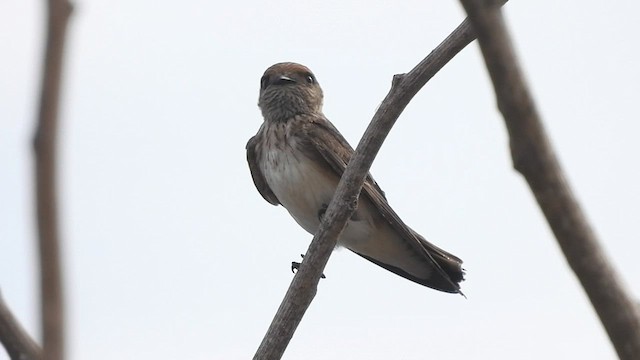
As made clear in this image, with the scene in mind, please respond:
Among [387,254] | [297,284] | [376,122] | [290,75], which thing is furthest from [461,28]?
[290,75]

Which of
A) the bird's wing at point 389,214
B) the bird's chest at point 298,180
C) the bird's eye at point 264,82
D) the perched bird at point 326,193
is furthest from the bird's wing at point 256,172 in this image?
the bird's eye at point 264,82

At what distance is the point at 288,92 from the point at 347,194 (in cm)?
450

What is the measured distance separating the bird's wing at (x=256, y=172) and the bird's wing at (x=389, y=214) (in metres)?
0.63

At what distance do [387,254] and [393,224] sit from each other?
1.90 feet

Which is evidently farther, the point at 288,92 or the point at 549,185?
the point at 288,92

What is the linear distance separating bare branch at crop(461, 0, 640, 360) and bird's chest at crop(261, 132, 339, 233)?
6391mm

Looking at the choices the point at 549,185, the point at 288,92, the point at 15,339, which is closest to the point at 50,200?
the point at 15,339

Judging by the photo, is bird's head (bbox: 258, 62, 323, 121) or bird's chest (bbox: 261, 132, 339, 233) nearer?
bird's chest (bbox: 261, 132, 339, 233)

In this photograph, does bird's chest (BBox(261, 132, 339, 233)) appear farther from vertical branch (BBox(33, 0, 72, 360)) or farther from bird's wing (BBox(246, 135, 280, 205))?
vertical branch (BBox(33, 0, 72, 360))

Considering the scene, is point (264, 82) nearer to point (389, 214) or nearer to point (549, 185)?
point (389, 214)

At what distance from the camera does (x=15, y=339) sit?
55.2 inches

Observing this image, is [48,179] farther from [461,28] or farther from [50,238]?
[461,28]

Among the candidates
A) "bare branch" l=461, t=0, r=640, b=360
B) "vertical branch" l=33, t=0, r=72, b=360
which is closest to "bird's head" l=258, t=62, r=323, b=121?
"bare branch" l=461, t=0, r=640, b=360

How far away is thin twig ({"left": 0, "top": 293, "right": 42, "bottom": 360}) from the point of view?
1.34 meters
